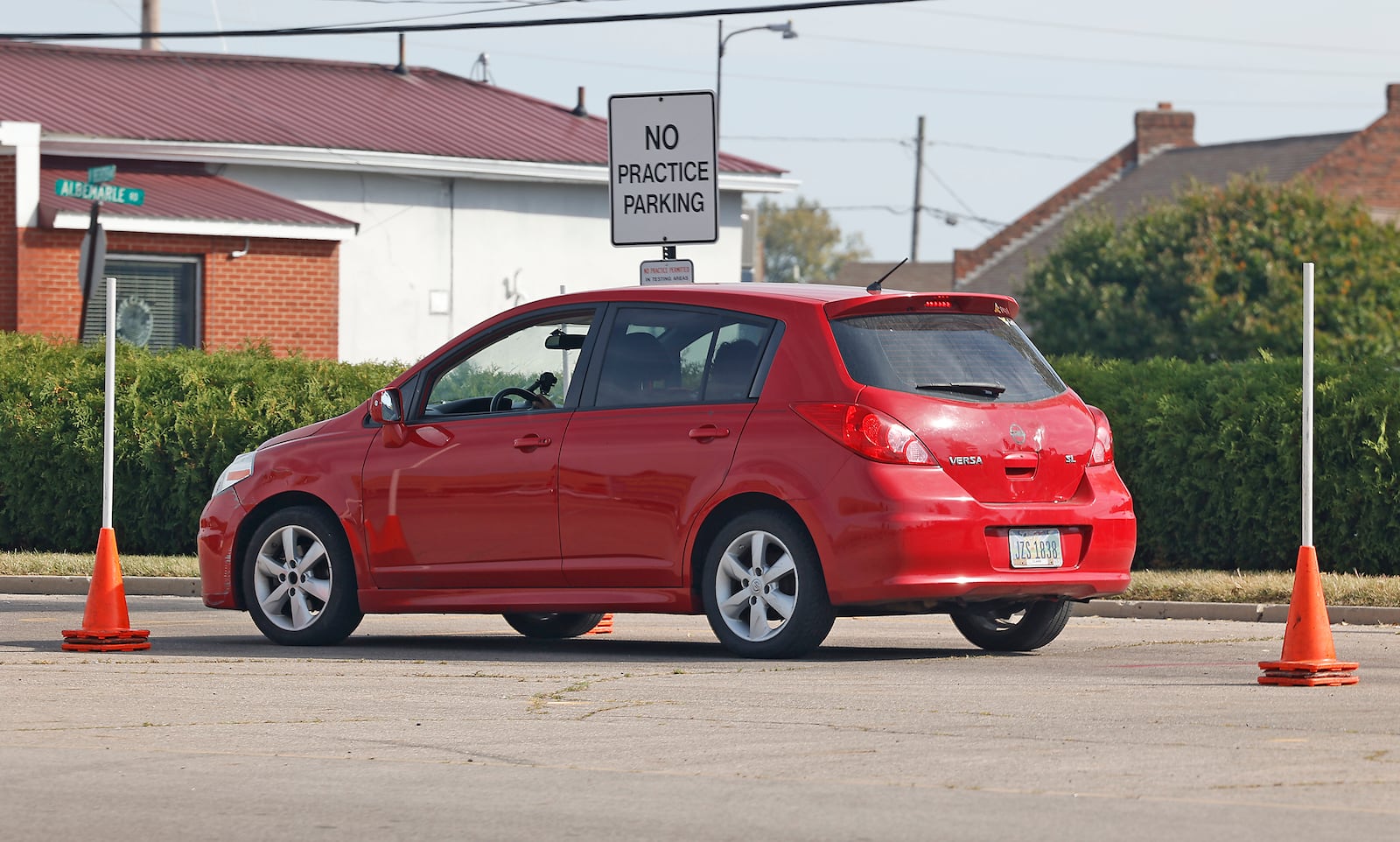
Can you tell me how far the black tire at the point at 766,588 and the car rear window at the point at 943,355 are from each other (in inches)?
32.8

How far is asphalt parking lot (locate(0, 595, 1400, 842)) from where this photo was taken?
6.62 metres

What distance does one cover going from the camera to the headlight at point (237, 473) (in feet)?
39.9

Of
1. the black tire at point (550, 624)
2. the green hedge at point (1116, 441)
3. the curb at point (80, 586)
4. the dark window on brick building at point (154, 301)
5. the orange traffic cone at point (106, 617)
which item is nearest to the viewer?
the orange traffic cone at point (106, 617)

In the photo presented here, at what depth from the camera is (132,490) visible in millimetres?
19656

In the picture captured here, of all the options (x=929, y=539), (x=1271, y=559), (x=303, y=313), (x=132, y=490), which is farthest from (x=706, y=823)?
(x=303, y=313)

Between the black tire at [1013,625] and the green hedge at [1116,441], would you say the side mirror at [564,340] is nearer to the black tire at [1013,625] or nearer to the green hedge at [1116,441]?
the black tire at [1013,625]

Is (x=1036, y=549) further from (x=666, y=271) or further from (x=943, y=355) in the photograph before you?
(x=666, y=271)

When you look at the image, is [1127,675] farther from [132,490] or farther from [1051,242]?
[1051,242]

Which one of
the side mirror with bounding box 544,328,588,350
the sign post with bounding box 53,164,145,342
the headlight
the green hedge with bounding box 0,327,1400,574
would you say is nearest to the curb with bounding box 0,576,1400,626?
the headlight

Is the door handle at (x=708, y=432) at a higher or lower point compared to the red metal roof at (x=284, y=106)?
lower

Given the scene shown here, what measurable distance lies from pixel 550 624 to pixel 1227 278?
41689 mm

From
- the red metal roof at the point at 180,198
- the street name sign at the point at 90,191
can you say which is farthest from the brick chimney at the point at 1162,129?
the street name sign at the point at 90,191

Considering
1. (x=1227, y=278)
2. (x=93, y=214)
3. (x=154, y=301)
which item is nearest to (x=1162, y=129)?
(x=1227, y=278)

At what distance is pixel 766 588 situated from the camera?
34.9 feet
